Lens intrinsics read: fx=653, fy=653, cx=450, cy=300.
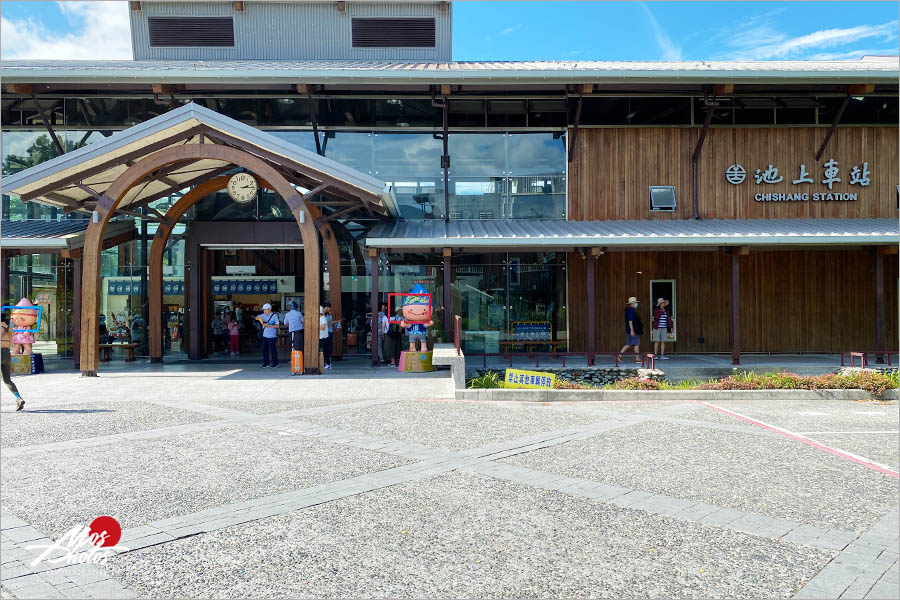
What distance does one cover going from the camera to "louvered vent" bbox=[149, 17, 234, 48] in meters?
20.7

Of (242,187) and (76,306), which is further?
(242,187)

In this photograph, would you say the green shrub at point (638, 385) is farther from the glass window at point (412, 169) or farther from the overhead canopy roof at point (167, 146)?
the glass window at point (412, 169)

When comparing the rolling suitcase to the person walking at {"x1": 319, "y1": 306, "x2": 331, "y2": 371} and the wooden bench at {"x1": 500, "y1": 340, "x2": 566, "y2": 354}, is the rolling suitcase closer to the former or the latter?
the person walking at {"x1": 319, "y1": 306, "x2": 331, "y2": 371}

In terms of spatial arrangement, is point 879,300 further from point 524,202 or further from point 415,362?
point 415,362

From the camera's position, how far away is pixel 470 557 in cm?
468

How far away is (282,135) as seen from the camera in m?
18.9

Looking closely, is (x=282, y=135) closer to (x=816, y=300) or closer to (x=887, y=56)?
(x=816, y=300)

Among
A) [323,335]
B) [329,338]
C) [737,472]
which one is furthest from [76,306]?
[737,472]

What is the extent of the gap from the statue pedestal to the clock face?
21.9ft

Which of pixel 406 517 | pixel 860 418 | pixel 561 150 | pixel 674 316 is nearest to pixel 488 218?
pixel 561 150

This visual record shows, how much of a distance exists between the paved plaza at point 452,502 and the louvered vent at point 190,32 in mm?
14286

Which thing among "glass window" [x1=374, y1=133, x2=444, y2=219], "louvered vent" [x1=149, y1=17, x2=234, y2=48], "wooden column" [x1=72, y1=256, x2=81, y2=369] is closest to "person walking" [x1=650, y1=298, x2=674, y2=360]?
"glass window" [x1=374, y1=133, x2=444, y2=219]

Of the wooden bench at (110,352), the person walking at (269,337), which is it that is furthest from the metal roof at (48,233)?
the person walking at (269,337)

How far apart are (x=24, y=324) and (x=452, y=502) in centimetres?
1410
